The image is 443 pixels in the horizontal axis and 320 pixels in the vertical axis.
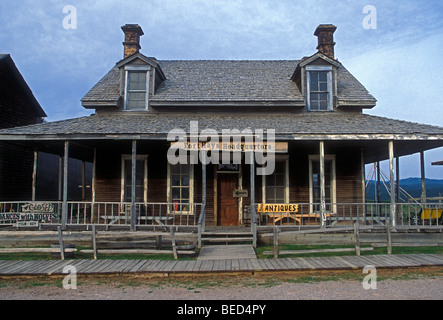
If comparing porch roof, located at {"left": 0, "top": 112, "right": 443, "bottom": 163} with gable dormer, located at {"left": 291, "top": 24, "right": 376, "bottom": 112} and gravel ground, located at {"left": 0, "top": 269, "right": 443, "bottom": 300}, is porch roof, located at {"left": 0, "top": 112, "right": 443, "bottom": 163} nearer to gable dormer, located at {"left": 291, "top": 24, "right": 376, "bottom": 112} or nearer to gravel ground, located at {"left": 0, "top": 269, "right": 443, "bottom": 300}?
gable dormer, located at {"left": 291, "top": 24, "right": 376, "bottom": 112}

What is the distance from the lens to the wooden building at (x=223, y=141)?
12.5 metres

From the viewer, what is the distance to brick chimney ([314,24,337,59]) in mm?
16781

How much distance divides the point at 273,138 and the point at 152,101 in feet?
18.9

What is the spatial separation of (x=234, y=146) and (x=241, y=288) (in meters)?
5.39

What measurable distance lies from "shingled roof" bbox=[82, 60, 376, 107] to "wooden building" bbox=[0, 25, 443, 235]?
6 centimetres

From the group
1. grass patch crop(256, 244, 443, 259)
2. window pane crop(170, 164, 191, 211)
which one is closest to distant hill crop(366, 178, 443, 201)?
grass patch crop(256, 244, 443, 259)

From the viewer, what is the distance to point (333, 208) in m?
13.9

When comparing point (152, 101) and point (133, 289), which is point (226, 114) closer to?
point (152, 101)

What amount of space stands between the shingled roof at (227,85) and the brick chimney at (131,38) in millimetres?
1337

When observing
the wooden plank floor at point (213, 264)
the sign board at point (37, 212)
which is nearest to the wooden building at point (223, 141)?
the sign board at point (37, 212)

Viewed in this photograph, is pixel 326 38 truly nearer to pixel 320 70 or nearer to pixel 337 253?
pixel 320 70

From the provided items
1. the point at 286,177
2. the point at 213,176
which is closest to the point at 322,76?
the point at 286,177

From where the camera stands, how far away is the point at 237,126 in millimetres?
12703
